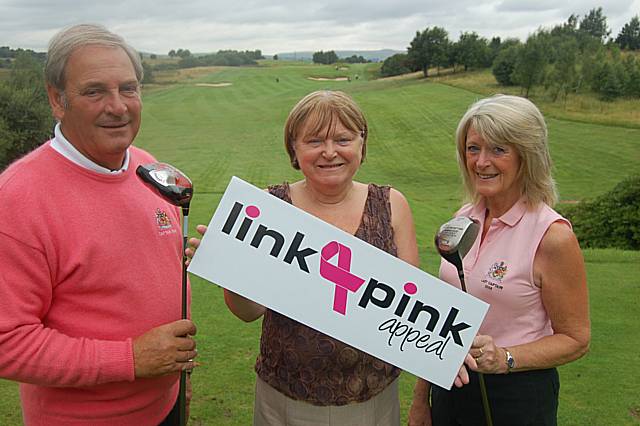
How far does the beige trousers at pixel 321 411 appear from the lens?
232 centimetres

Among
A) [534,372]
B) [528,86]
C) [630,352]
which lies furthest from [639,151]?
[534,372]

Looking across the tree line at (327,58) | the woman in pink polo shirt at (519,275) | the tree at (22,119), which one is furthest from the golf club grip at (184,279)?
the tree line at (327,58)

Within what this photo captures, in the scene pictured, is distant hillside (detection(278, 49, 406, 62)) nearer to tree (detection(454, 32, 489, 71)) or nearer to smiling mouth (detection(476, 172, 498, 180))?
tree (detection(454, 32, 489, 71))

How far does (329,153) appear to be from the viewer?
7.62 ft

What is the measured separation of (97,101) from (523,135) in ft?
5.28

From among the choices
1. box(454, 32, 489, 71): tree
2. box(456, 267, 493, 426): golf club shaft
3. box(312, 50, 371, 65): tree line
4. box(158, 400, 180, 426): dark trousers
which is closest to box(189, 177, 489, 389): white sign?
box(456, 267, 493, 426): golf club shaft

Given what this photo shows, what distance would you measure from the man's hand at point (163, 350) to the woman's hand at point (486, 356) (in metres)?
1.05

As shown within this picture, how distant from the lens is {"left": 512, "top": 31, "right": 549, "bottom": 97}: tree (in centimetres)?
3638

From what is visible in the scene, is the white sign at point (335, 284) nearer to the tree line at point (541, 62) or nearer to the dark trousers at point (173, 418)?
the dark trousers at point (173, 418)

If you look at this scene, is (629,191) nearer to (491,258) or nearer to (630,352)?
(630,352)

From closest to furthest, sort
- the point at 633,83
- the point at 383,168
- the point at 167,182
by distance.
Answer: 1. the point at 167,182
2. the point at 383,168
3. the point at 633,83

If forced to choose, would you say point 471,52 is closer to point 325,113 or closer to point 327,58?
point 327,58

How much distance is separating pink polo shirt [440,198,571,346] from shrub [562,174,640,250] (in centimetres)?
759

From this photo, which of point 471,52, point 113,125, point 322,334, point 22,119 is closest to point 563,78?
point 471,52
